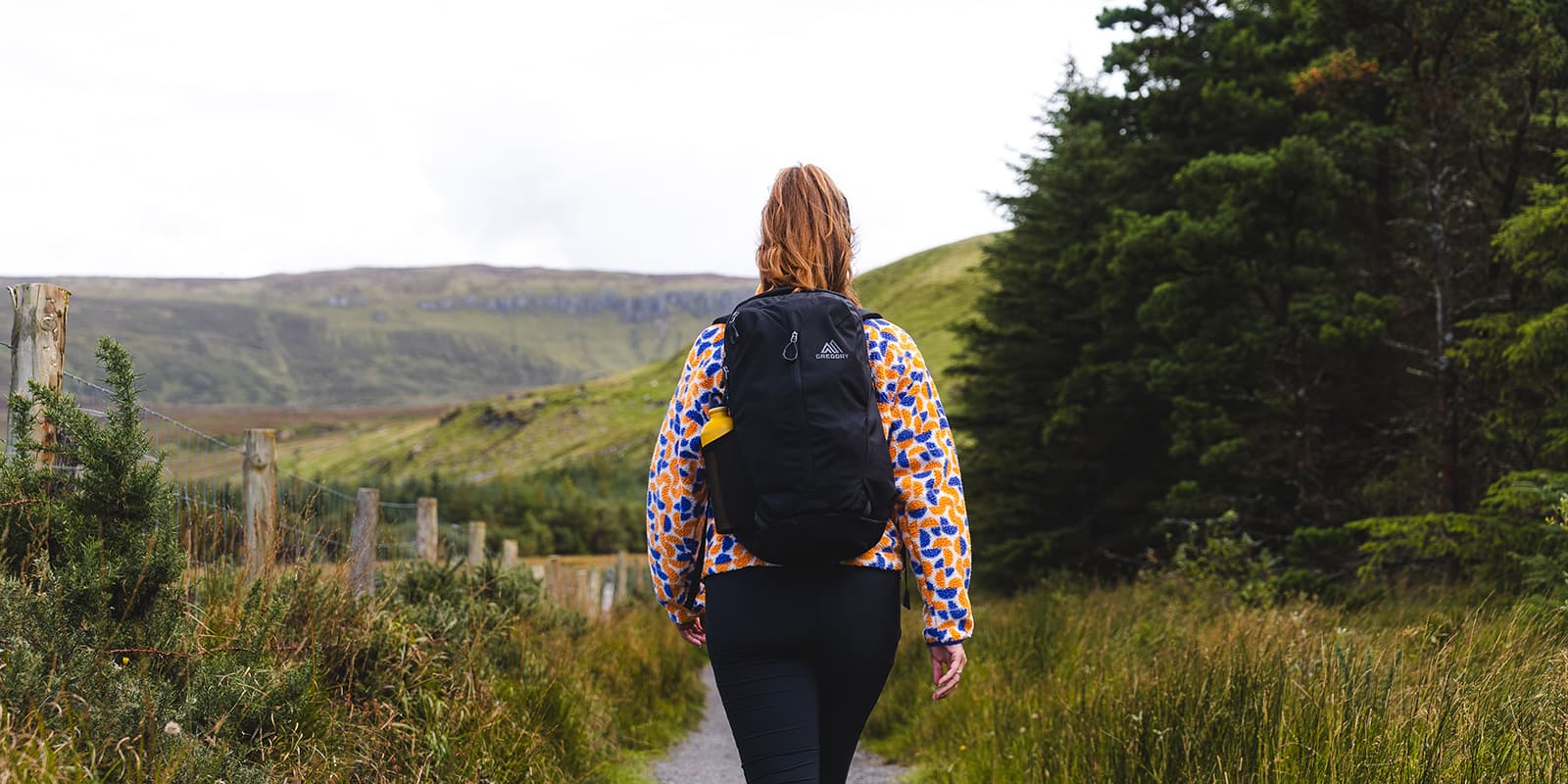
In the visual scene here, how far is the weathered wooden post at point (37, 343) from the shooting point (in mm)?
3744

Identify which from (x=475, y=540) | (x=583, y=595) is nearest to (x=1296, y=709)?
(x=475, y=540)

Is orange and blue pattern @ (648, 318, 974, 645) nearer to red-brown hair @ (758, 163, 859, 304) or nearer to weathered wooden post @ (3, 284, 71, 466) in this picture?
red-brown hair @ (758, 163, 859, 304)

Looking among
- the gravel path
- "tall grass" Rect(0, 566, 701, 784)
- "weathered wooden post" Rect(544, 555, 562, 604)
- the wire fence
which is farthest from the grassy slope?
the wire fence

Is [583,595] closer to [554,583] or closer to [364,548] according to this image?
[554,583]

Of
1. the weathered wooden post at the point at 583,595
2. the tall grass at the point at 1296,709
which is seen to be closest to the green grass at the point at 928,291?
the weathered wooden post at the point at 583,595

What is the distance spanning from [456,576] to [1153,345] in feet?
44.5

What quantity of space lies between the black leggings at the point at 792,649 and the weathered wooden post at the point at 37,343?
2672 millimetres

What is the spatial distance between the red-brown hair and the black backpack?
8.3 inches

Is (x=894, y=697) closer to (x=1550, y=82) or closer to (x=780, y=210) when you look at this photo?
(x=780, y=210)

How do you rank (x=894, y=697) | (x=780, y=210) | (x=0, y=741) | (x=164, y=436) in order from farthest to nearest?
1. (x=894, y=697)
2. (x=164, y=436)
3. (x=780, y=210)
4. (x=0, y=741)

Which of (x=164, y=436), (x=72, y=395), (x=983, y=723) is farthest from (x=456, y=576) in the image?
(x=72, y=395)

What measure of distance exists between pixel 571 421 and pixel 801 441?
425 ft

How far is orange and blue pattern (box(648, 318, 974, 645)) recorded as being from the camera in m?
2.50

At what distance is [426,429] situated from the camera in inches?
5979
